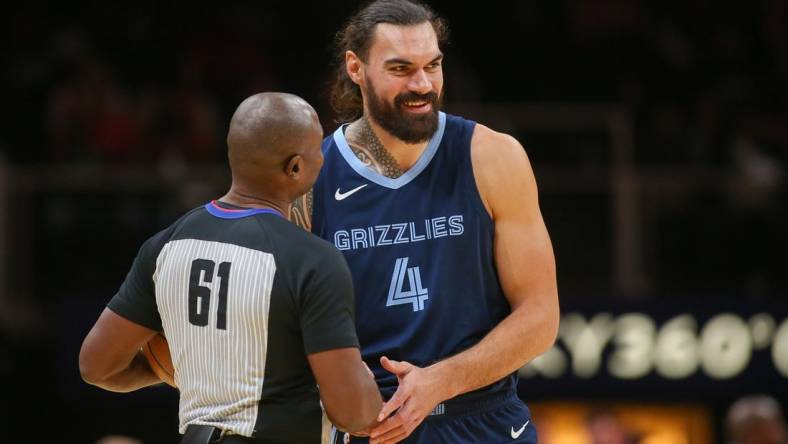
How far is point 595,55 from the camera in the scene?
→ 496 inches

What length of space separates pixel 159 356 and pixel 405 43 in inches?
54.1

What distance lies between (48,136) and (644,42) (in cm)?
599

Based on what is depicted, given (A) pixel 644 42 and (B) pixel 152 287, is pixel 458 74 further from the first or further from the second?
(B) pixel 152 287

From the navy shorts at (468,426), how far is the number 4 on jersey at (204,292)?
1017mm

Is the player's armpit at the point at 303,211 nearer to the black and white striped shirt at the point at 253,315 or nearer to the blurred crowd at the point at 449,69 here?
the black and white striped shirt at the point at 253,315

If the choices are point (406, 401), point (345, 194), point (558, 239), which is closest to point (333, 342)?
point (406, 401)

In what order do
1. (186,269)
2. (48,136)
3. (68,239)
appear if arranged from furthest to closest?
(48,136) → (68,239) → (186,269)

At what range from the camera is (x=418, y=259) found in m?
4.33

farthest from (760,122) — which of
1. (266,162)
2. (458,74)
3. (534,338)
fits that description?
(266,162)

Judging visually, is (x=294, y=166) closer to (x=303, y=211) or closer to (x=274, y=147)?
(x=274, y=147)

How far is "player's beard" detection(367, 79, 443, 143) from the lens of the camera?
438 cm

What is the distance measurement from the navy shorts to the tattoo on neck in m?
0.82

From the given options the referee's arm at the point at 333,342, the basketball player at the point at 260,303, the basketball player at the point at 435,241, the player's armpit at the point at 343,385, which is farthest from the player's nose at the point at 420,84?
the player's armpit at the point at 343,385

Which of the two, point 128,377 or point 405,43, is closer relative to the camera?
point 128,377
